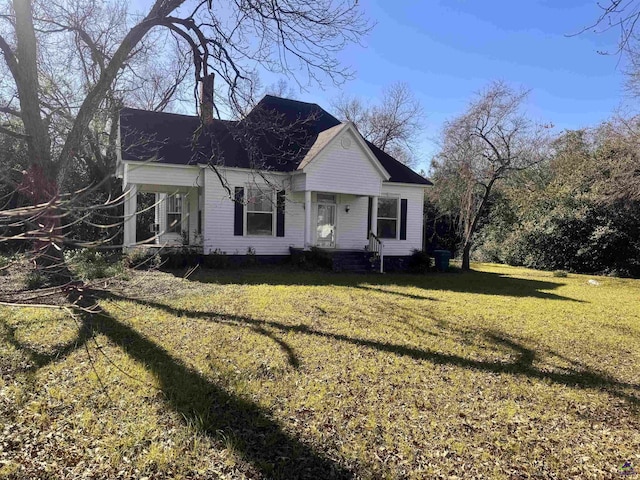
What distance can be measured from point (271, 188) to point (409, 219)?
21.0 feet

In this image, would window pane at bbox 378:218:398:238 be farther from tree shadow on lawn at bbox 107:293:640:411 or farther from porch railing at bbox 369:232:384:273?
tree shadow on lawn at bbox 107:293:640:411

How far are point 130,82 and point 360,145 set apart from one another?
39.8ft

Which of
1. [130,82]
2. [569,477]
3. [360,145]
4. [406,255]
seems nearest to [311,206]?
[360,145]

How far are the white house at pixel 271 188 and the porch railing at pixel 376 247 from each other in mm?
69

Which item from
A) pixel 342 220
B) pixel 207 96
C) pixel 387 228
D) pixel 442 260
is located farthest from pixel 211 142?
pixel 442 260

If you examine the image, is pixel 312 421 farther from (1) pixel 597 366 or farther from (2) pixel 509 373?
(1) pixel 597 366

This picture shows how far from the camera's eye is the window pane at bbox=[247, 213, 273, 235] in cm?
1473

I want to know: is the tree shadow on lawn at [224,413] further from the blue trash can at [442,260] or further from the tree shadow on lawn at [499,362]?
the blue trash can at [442,260]

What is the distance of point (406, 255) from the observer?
1708cm

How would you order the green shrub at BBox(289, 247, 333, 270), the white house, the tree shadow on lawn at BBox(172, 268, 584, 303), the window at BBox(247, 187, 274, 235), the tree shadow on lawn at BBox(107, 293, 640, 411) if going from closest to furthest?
1. the tree shadow on lawn at BBox(107, 293, 640, 411)
2. the tree shadow on lawn at BBox(172, 268, 584, 303)
3. the white house
4. the green shrub at BBox(289, 247, 333, 270)
5. the window at BBox(247, 187, 274, 235)

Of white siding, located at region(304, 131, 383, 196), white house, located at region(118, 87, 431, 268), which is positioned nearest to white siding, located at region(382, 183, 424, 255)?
white house, located at region(118, 87, 431, 268)

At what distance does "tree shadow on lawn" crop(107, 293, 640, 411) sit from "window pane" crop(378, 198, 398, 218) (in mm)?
10171

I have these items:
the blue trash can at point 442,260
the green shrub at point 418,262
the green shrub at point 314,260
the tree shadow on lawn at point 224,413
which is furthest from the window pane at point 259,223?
the tree shadow on lawn at point 224,413

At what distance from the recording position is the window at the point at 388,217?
672 inches
